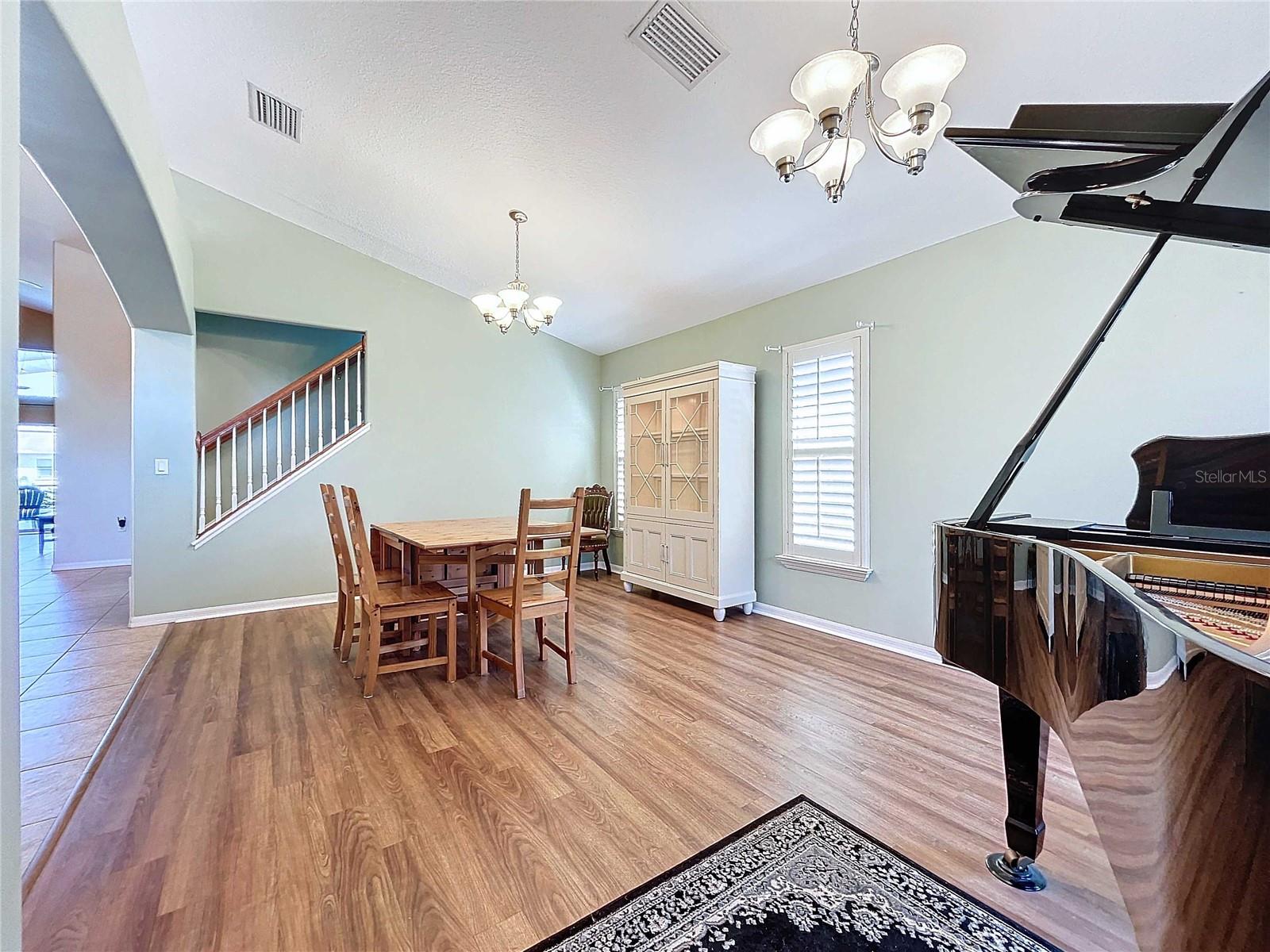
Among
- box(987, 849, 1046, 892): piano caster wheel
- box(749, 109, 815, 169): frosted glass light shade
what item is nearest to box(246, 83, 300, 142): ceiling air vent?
box(749, 109, 815, 169): frosted glass light shade

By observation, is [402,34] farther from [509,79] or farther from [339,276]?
[339,276]

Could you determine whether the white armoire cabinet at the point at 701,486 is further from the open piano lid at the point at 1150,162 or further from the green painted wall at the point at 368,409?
the open piano lid at the point at 1150,162

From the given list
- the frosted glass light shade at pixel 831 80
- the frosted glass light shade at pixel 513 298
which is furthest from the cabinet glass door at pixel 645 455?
the frosted glass light shade at pixel 831 80

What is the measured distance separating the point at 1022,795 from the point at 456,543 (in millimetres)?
2477

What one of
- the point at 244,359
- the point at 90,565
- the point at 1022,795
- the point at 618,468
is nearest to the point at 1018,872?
the point at 1022,795

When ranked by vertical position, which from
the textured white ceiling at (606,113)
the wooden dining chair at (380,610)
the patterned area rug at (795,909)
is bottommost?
the patterned area rug at (795,909)

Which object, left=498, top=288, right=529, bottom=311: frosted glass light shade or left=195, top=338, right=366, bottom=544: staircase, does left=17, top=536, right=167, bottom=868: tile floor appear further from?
left=498, top=288, right=529, bottom=311: frosted glass light shade

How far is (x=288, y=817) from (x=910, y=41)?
12.0 ft

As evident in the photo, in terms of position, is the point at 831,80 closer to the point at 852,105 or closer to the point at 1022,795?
the point at 852,105

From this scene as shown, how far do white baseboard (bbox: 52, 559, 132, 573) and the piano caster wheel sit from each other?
834 centimetres

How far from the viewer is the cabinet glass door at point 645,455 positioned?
4754 mm

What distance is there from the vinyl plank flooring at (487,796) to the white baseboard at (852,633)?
0.19 m

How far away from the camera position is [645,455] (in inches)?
195

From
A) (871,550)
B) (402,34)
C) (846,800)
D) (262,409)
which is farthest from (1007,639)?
(262,409)
